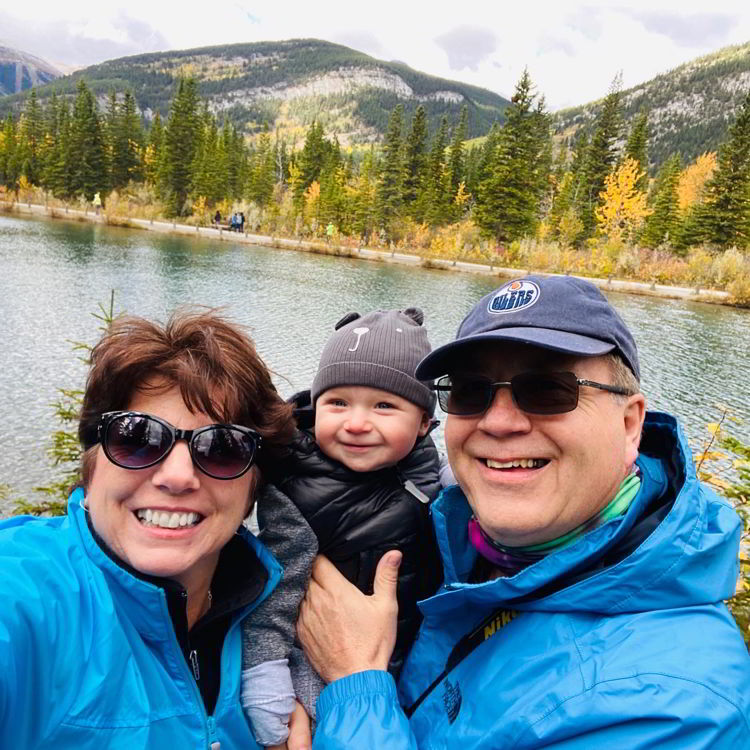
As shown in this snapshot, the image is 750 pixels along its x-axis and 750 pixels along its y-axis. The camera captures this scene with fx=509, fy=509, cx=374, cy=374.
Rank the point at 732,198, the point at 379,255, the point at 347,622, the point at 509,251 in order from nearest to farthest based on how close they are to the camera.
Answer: the point at 347,622 → the point at 379,255 → the point at 732,198 → the point at 509,251

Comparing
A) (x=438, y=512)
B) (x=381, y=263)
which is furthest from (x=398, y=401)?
(x=381, y=263)

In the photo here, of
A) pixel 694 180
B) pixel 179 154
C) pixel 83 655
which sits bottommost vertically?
pixel 83 655

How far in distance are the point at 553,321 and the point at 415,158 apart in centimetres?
4160

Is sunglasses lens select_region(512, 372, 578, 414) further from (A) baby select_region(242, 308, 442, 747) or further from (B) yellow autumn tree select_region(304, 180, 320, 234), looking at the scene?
(B) yellow autumn tree select_region(304, 180, 320, 234)

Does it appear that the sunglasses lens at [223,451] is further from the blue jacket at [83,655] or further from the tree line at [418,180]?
the tree line at [418,180]

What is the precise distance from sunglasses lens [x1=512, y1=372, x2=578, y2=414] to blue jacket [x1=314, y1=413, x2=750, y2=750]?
0.91ft

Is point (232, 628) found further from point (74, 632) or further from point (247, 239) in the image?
point (247, 239)

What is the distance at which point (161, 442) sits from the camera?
1.37 meters

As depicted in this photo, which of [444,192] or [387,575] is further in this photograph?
[444,192]

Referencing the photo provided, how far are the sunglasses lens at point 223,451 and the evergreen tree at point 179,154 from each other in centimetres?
4548

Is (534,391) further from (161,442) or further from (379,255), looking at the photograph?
(379,255)

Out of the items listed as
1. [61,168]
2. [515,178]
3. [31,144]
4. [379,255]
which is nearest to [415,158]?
[515,178]

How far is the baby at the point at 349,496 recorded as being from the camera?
159 cm

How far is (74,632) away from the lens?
1.06 metres
